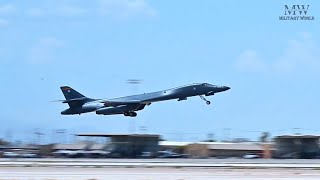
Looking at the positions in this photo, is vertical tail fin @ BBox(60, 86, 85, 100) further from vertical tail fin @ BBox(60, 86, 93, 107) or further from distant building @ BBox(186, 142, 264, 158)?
distant building @ BBox(186, 142, 264, 158)

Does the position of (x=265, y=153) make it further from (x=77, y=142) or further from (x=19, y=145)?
(x=19, y=145)

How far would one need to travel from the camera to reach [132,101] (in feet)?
324

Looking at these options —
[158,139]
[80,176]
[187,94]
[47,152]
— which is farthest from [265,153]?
[80,176]

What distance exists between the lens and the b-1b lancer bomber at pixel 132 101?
3880 inches

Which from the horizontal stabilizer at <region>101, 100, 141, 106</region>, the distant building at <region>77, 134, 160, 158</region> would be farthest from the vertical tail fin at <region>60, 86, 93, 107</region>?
the distant building at <region>77, 134, 160, 158</region>

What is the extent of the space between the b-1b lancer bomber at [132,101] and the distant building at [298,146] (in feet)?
167

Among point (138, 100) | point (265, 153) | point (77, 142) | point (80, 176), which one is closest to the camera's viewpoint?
point (80, 176)

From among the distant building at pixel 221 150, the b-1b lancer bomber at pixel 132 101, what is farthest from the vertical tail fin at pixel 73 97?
the distant building at pixel 221 150

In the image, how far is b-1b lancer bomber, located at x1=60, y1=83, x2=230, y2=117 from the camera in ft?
323

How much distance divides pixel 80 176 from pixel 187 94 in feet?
123

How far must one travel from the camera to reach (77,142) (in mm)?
174500

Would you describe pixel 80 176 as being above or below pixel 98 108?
below

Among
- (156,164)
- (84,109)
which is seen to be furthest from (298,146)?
(156,164)

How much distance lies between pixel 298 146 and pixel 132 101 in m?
61.3
